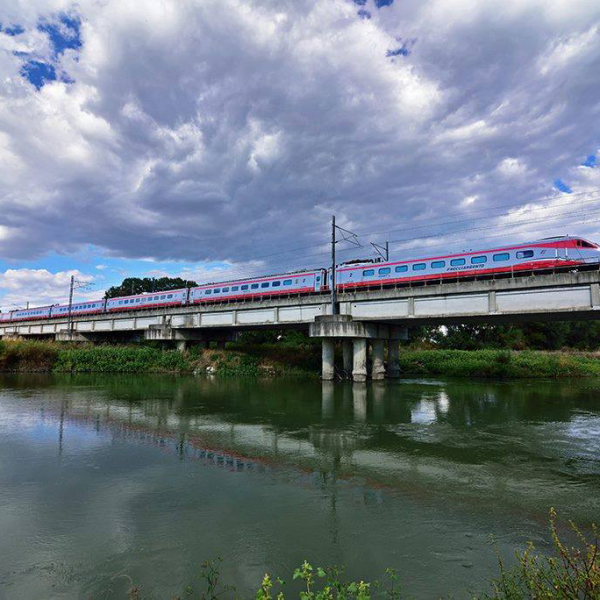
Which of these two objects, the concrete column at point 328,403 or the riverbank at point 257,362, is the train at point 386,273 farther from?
the concrete column at point 328,403

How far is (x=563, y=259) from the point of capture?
26844 millimetres

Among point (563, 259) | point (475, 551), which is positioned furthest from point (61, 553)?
point (563, 259)

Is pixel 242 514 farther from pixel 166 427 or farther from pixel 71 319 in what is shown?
pixel 71 319

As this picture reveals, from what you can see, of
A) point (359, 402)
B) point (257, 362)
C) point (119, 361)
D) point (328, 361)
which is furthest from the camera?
point (119, 361)

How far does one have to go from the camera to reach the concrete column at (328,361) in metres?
36.0

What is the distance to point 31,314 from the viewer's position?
7325 cm

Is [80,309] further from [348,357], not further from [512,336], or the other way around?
[512,336]

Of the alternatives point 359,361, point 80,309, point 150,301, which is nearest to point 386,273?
point 359,361

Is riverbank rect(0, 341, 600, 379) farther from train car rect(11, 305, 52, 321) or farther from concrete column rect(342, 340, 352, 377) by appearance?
train car rect(11, 305, 52, 321)

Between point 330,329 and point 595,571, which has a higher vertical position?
point 330,329

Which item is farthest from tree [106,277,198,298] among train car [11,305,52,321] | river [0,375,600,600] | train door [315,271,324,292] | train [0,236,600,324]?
river [0,375,600,600]

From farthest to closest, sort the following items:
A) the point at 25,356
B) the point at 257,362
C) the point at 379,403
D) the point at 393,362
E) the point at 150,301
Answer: the point at 150,301 → the point at 257,362 → the point at 25,356 → the point at 393,362 → the point at 379,403

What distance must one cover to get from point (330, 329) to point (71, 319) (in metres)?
48.5

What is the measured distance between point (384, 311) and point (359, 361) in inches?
190
